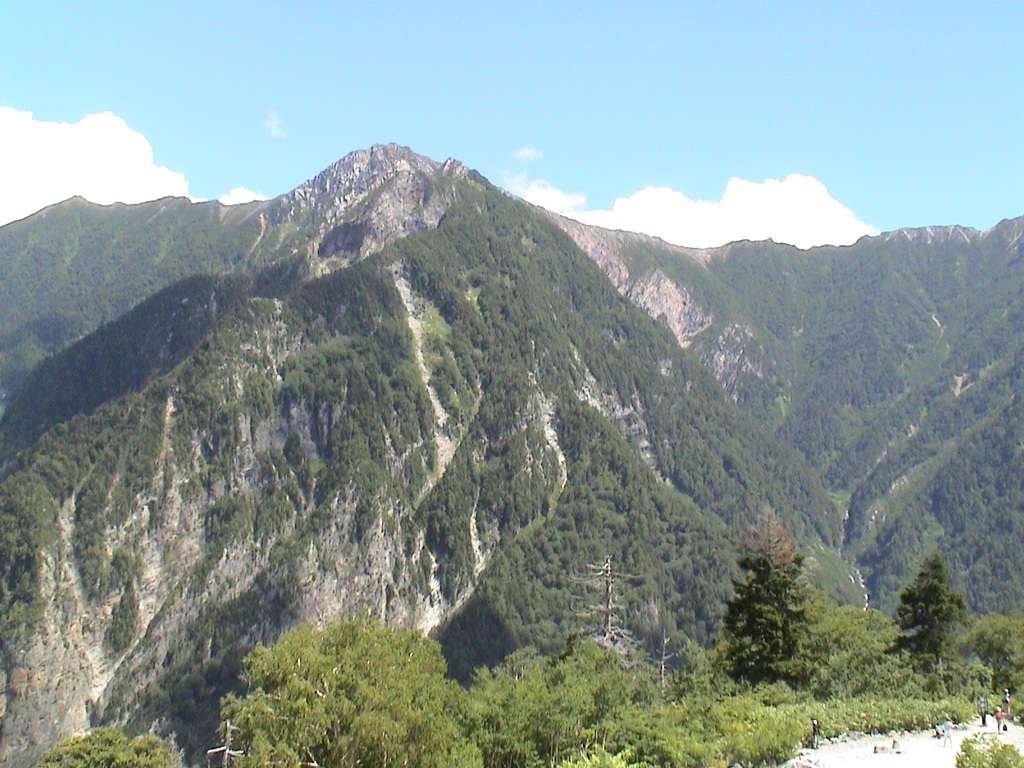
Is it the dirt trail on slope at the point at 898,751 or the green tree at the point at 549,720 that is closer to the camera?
→ the dirt trail on slope at the point at 898,751

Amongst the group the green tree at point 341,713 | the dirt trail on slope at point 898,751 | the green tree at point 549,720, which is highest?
the green tree at point 341,713

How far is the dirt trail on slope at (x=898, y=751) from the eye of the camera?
1378 inches

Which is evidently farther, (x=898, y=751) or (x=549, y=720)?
(x=549, y=720)

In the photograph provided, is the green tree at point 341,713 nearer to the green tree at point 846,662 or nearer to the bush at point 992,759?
the bush at point 992,759

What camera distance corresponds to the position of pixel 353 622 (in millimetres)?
44375

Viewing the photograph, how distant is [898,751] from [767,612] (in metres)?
21.9

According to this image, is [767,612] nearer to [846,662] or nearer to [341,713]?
[846,662]

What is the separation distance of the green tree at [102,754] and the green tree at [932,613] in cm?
6277

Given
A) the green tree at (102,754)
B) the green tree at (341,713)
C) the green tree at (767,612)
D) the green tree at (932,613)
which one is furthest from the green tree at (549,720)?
the green tree at (102,754)

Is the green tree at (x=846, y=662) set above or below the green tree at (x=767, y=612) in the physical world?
below

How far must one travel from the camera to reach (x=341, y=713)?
3778 centimetres

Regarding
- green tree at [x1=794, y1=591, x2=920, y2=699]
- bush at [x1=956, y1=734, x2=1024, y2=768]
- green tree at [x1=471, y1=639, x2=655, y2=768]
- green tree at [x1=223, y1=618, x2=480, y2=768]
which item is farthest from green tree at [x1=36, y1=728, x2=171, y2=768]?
bush at [x1=956, y1=734, x2=1024, y2=768]

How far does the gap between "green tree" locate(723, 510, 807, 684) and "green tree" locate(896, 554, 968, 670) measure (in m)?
9.67

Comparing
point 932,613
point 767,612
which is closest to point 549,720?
point 767,612
